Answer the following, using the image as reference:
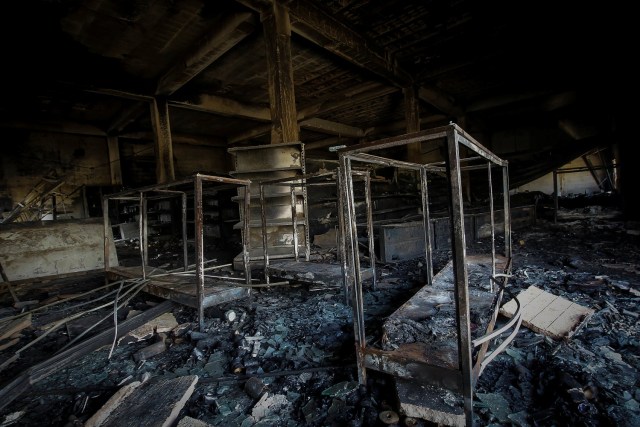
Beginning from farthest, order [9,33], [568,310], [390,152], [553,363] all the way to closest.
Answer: [390,152] < [9,33] < [568,310] < [553,363]

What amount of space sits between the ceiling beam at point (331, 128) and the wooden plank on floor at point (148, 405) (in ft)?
32.7

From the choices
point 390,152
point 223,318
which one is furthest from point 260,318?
point 390,152

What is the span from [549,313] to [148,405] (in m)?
3.44

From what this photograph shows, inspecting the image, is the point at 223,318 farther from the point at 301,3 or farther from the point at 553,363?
the point at 301,3

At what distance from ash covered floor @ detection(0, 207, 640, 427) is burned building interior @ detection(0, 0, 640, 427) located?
0.8 inches

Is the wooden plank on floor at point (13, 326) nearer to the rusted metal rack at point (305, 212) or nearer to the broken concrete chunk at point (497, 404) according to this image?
the rusted metal rack at point (305, 212)

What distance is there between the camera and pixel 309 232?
21.4 ft

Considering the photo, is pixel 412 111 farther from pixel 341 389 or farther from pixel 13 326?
pixel 13 326

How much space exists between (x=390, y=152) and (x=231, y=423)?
1493 cm

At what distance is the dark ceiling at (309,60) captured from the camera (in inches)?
210

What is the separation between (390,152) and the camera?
15.3 meters

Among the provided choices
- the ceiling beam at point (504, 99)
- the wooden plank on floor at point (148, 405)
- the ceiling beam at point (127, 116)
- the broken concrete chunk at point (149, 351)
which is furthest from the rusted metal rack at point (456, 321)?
the ceiling beam at point (504, 99)

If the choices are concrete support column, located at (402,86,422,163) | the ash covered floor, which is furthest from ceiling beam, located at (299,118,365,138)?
the ash covered floor

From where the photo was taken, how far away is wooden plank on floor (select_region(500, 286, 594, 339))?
2.53m
